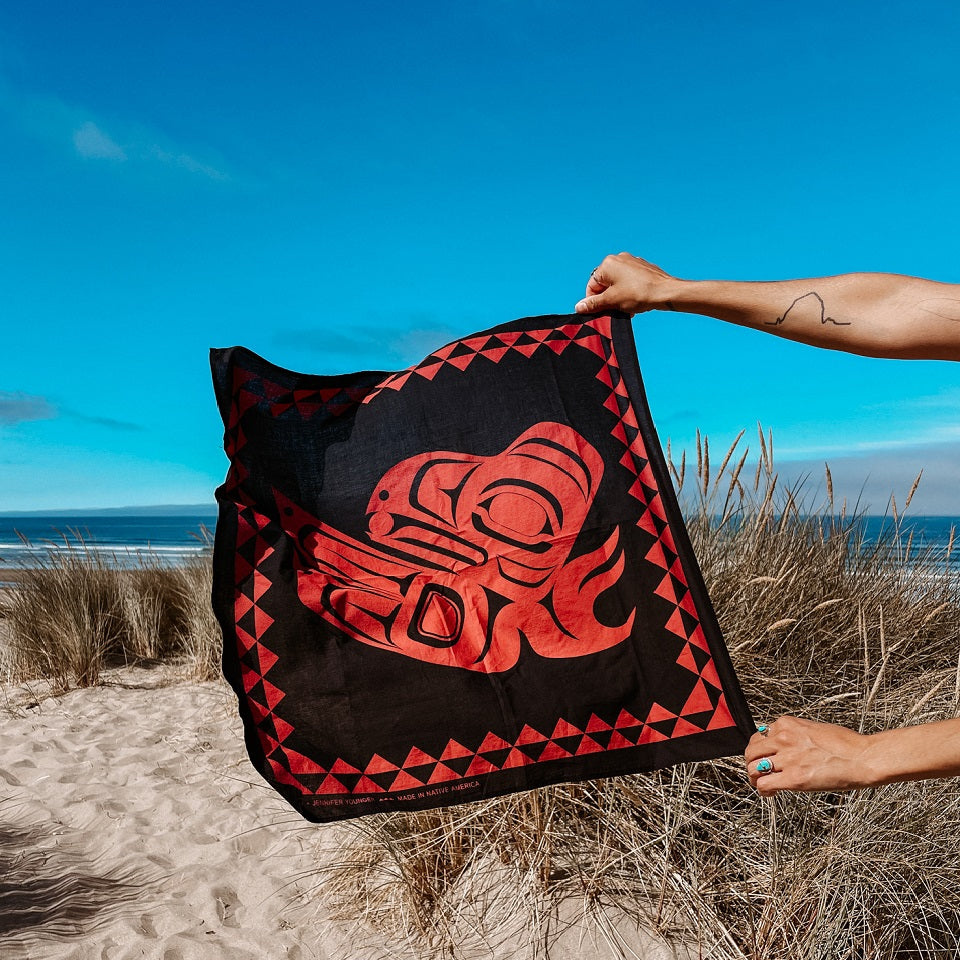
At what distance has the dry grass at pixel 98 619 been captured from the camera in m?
5.59

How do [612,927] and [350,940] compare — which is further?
[350,940]

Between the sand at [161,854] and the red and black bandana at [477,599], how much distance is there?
730 millimetres

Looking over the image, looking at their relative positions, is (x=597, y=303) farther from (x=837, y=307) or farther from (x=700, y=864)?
(x=700, y=864)

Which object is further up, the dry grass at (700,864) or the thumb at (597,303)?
the thumb at (597,303)

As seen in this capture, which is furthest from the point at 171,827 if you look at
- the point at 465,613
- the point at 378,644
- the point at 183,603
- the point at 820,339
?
the point at 183,603

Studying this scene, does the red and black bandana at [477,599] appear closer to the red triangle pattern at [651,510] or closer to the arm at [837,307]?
the red triangle pattern at [651,510]

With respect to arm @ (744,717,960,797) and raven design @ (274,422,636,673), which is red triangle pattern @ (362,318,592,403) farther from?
arm @ (744,717,960,797)

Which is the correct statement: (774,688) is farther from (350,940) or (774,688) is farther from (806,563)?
(350,940)

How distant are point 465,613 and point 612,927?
43.4 inches

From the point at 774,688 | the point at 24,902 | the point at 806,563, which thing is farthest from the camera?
the point at 806,563

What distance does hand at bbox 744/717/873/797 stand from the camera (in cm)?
144

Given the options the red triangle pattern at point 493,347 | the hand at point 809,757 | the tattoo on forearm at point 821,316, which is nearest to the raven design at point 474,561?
the red triangle pattern at point 493,347

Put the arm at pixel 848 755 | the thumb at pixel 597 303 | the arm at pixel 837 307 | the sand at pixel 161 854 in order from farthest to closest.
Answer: the sand at pixel 161 854, the thumb at pixel 597 303, the arm at pixel 837 307, the arm at pixel 848 755

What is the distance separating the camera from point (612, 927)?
2.21 metres
